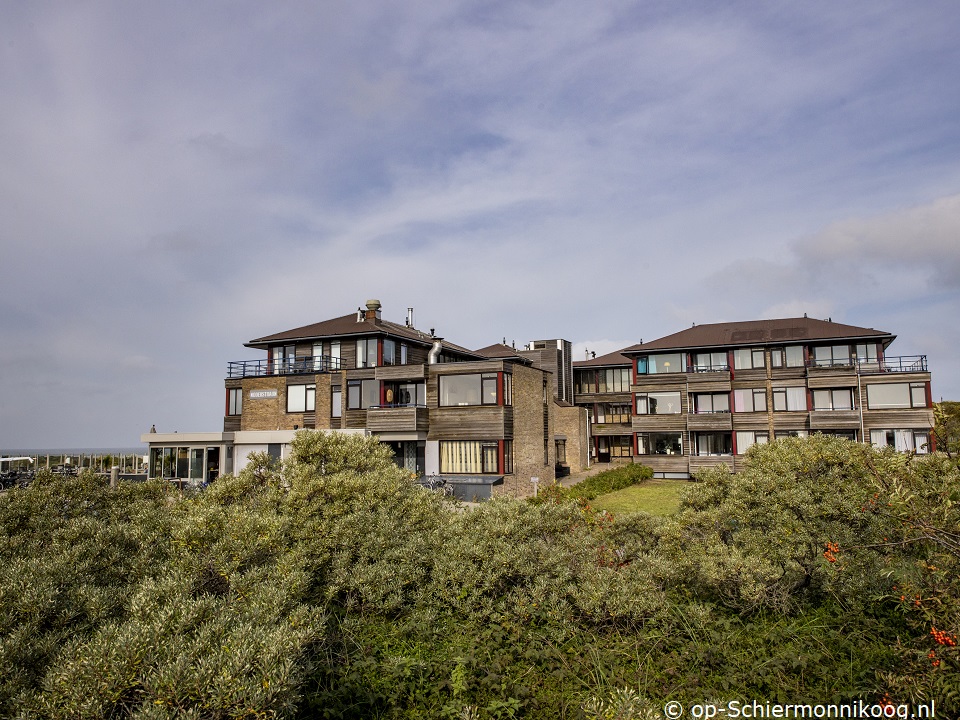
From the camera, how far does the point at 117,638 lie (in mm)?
4828

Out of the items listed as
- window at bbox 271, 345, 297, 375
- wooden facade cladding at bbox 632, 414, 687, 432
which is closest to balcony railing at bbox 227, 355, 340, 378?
window at bbox 271, 345, 297, 375

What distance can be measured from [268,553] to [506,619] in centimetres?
341

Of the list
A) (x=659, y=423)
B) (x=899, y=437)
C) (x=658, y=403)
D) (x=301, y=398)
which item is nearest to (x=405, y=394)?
(x=301, y=398)

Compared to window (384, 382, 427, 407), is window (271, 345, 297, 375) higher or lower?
higher

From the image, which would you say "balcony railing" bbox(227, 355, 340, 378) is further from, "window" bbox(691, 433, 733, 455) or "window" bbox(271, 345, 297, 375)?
"window" bbox(691, 433, 733, 455)

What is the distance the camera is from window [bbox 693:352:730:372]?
40378 mm

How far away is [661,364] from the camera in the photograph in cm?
4181

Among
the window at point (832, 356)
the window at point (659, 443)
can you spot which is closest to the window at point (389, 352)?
the window at point (659, 443)

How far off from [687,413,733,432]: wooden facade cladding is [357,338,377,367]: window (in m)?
19.9

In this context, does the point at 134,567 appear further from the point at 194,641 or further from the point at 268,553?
the point at 194,641

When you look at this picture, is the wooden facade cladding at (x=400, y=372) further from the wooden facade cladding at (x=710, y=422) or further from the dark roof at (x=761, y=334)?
the wooden facade cladding at (x=710, y=422)

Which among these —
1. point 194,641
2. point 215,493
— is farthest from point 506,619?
point 215,493

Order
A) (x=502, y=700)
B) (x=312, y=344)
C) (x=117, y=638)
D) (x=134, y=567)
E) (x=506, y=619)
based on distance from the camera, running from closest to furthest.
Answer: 1. (x=117, y=638)
2. (x=502, y=700)
3. (x=134, y=567)
4. (x=506, y=619)
5. (x=312, y=344)

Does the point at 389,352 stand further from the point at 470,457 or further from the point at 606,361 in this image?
the point at 606,361
